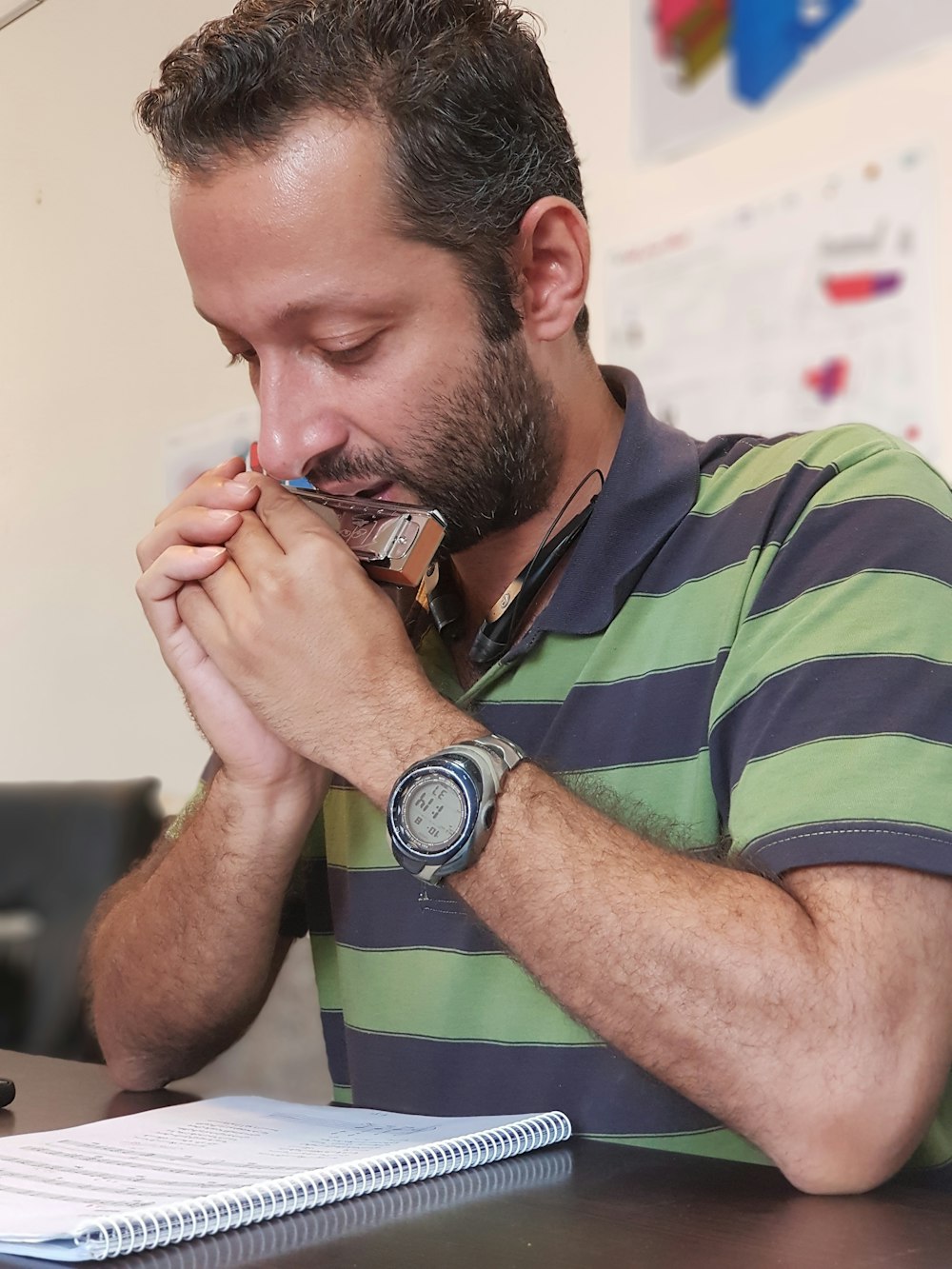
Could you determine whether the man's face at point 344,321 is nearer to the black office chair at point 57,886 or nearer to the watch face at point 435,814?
the watch face at point 435,814

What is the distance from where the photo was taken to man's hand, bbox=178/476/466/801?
897mm

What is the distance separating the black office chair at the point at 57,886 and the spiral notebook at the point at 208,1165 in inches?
42.1

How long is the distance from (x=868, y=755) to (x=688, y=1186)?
253 millimetres

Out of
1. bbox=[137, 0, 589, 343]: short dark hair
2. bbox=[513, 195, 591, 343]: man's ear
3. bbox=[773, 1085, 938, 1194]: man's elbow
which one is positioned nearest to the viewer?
bbox=[773, 1085, 938, 1194]: man's elbow

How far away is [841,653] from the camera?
85 cm

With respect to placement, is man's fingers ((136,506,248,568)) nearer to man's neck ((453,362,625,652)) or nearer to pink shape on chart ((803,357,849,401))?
man's neck ((453,362,625,652))

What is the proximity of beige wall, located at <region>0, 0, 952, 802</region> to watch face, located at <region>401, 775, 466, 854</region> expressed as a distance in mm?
1665

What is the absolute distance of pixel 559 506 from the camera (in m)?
1.21

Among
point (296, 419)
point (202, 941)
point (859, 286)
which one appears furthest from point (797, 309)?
point (202, 941)

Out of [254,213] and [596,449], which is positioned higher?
[254,213]

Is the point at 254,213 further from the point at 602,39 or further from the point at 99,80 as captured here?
the point at 99,80

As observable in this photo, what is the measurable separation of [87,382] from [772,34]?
1.57 metres

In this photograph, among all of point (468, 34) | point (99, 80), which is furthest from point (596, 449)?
point (99, 80)

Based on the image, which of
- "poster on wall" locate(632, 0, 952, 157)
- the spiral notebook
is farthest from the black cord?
"poster on wall" locate(632, 0, 952, 157)
